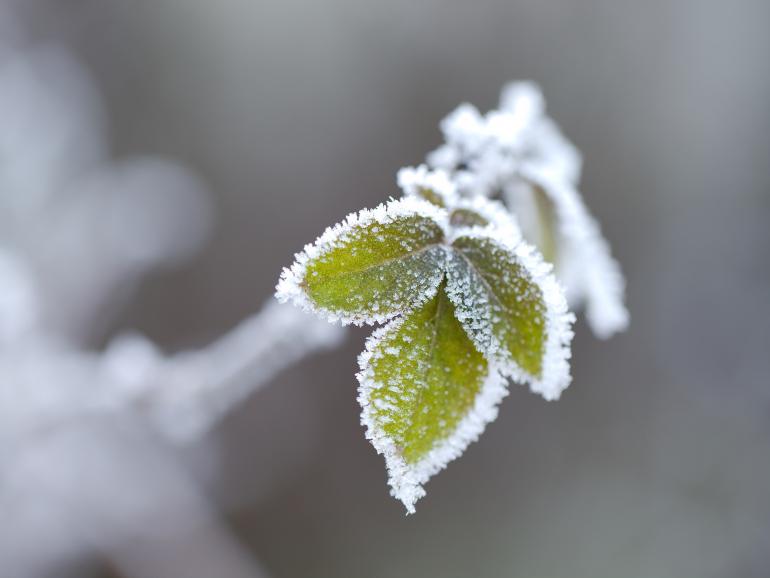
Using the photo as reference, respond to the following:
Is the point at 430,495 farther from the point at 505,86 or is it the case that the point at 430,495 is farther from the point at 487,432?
the point at 505,86

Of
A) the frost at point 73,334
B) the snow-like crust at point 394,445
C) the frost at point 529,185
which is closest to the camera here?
the snow-like crust at point 394,445

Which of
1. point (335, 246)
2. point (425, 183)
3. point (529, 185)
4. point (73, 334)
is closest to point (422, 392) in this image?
point (335, 246)

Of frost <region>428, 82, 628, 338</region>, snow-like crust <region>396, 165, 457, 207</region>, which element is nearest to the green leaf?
A: snow-like crust <region>396, 165, 457, 207</region>

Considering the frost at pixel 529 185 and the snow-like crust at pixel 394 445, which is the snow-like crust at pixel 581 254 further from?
the snow-like crust at pixel 394 445

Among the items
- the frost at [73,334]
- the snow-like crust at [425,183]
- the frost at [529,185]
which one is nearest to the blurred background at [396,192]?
the frost at [73,334]

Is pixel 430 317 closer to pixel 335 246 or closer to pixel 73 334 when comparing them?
pixel 335 246

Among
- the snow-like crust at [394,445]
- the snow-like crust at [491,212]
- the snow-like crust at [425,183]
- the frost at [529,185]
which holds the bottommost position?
the snow-like crust at [394,445]
